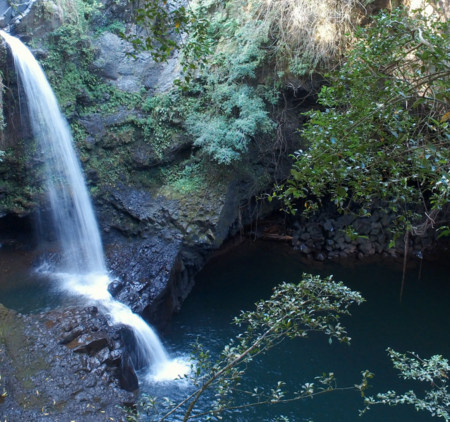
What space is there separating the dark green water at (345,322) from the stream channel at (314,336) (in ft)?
0.06

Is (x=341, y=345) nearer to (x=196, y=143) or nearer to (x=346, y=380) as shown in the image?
(x=346, y=380)

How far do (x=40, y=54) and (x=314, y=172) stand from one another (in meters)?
8.01

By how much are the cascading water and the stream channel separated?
0.72 meters

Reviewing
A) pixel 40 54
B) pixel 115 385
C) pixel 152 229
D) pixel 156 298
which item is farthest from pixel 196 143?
pixel 115 385

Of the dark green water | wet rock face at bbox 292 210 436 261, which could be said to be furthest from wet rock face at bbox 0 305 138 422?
wet rock face at bbox 292 210 436 261

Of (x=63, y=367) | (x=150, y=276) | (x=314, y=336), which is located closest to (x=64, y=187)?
(x=150, y=276)

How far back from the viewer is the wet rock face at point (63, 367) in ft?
15.1

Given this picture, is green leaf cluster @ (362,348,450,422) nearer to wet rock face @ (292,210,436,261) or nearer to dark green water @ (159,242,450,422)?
dark green water @ (159,242,450,422)

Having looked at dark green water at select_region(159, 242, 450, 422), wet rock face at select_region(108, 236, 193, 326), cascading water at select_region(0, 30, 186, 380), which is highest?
cascading water at select_region(0, 30, 186, 380)

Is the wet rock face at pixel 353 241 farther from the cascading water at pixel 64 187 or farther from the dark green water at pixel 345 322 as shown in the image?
the cascading water at pixel 64 187

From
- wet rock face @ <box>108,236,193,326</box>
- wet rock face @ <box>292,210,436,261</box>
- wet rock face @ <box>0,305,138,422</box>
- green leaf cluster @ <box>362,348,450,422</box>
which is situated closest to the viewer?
green leaf cluster @ <box>362,348,450,422</box>

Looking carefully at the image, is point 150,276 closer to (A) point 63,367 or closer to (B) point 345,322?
(A) point 63,367

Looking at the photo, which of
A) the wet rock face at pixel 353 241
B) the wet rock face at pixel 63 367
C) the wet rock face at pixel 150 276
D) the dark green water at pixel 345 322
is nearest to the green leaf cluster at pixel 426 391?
the dark green water at pixel 345 322

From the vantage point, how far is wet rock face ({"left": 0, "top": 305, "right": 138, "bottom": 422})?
460cm
